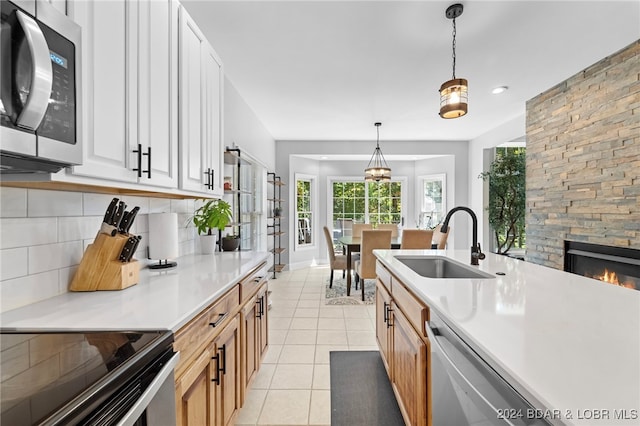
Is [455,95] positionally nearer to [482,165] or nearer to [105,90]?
[105,90]

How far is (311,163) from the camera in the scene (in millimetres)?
6879

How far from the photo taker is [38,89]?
0.75 metres

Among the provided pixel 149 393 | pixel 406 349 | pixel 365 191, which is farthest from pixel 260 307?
pixel 365 191

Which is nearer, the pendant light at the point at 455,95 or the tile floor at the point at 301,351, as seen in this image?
the tile floor at the point at 301,351

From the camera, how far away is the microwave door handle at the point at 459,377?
732 millimetres

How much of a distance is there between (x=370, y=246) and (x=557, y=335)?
3405 mm

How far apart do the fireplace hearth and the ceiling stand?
1.83 m

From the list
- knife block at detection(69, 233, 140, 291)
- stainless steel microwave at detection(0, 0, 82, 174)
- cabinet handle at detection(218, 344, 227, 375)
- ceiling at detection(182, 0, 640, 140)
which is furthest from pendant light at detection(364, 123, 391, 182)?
stainless steel microwave at detection(0, 0, 82, 174)

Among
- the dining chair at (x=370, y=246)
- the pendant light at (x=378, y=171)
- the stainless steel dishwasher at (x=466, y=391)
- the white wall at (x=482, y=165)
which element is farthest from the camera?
the white wall at (x=482, y=165)

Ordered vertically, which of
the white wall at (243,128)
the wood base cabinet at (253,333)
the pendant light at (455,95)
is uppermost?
the white wall at (243,128)

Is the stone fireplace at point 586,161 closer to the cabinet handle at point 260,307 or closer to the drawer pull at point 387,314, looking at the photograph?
the drawer pull at point 387,314

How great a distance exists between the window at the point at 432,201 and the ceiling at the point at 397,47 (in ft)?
7.97

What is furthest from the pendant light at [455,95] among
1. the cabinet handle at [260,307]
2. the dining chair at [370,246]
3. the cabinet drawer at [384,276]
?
Result: the dining chair at [370,246]

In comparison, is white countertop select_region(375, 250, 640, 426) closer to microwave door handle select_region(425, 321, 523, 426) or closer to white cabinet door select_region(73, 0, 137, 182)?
microwave door handle select_region(425, 321, 523, 426)
